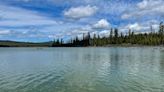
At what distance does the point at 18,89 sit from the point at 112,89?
999cm

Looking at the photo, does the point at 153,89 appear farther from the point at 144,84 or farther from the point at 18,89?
the point at 18,89

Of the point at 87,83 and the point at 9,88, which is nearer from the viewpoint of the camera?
the point at 9,88

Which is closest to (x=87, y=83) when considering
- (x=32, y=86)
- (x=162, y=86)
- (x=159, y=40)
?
(x=32, y=86)

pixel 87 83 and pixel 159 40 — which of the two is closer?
pixel 87 83

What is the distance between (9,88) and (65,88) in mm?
6105

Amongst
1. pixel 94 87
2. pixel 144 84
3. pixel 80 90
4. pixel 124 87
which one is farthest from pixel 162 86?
pixel 80 90

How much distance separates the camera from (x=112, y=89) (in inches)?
992

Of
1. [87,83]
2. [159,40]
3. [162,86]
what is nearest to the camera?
[162,86]

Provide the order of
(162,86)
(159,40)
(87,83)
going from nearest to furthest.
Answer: (162,86) → (87,83) → (159,40)

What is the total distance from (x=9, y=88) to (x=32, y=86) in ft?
8.16

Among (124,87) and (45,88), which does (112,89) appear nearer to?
(124,87)

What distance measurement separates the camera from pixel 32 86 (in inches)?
1050

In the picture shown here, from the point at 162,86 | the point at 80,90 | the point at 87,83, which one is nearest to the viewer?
the point at 80,90

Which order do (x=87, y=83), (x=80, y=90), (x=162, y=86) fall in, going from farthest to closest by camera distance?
(x=87, y=83)
(x=162, y=86)
(x=80, y=90)
